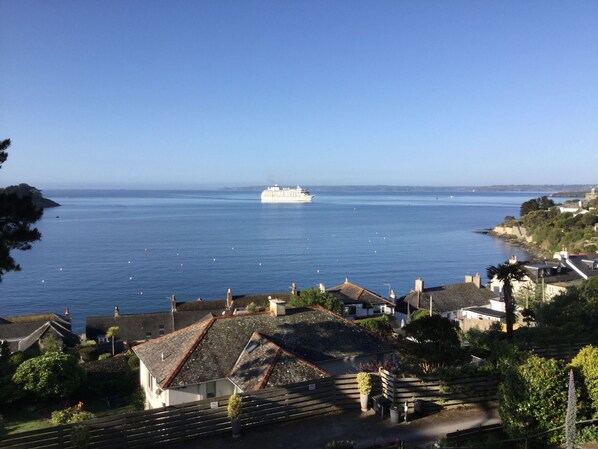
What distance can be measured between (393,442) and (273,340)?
546 inches

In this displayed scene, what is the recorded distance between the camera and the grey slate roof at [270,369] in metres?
20.4

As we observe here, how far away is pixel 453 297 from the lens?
204ft

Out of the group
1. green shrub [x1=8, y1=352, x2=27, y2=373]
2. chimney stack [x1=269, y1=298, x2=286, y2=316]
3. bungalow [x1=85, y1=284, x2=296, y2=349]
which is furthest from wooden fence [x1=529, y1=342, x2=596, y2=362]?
bungalow [x1=85, y1=284, x2=296, y2=349]

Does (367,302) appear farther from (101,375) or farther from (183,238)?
(183,238)

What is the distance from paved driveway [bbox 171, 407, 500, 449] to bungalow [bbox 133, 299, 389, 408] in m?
8.02

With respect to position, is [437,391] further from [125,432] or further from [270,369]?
[270,369]

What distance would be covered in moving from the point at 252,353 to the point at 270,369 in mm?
2569

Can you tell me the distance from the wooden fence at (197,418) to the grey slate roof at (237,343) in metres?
10.2

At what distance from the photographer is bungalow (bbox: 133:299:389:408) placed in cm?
2125

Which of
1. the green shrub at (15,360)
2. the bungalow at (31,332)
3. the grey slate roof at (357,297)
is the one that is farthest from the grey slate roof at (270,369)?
the bungalow at (31,332)

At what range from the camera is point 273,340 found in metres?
24.5

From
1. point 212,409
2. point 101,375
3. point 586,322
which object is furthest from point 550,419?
point 101,375

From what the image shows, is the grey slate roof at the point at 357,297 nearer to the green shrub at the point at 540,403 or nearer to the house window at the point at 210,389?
the house window at the point at 210,389

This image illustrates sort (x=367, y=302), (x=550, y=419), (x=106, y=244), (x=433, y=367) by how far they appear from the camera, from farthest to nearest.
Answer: (x=106, y=244), (x=367, y=302), (x=433, y=367), (x=550, y=419)
